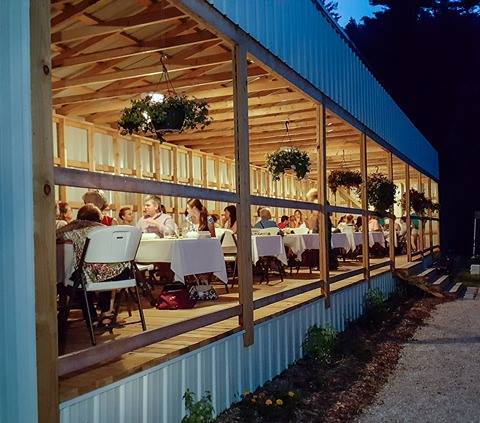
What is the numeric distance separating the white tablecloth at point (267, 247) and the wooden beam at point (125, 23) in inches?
126

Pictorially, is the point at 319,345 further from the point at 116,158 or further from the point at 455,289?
the point at 455,289

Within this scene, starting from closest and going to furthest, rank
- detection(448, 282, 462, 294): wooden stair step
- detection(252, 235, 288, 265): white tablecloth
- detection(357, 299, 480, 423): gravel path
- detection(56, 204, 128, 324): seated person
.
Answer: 1. detection(56, 204, 128, 324): seated person
2. detection(357, 299, 480, 423): gravel path
3. detection(252, 235, 288, 265): white tablecloth
4. detection(448, 282, 462, 294): wooden stair step

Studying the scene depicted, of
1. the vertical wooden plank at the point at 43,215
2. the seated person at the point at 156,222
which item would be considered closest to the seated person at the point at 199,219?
the seated person at the point at 156,222

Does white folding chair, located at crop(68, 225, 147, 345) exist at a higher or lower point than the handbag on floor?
higher

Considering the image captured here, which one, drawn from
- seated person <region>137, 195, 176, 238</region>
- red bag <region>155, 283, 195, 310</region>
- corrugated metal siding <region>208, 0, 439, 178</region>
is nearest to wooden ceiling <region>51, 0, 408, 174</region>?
corrugated metal siding <region>208, 0, 439, 178</region>

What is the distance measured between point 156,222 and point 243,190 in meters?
2.94

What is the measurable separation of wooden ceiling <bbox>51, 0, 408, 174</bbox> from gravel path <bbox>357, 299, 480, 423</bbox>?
3.14 meters

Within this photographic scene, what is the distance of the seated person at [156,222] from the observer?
7.32 meters

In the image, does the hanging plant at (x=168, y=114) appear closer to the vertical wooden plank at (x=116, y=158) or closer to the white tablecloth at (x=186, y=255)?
the white tablecloth at (x=186, y=255)

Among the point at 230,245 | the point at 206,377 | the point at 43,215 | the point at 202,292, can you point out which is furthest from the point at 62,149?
the point at 43,215

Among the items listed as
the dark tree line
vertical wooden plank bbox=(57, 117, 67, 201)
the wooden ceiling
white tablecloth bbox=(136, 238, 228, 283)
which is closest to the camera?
white tablecloth bbox=(136, 238, 228, 283)

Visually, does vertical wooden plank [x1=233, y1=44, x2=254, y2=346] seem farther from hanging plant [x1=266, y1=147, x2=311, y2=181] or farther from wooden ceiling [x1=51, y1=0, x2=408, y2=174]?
hanging plant [x1=266, y1=147, x2=311, y2=181]

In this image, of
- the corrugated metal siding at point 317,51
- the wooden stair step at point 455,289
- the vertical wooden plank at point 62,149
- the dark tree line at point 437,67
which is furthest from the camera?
the dark tree line at point 437,67

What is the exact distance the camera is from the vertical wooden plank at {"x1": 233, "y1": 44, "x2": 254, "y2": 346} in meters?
4.67
